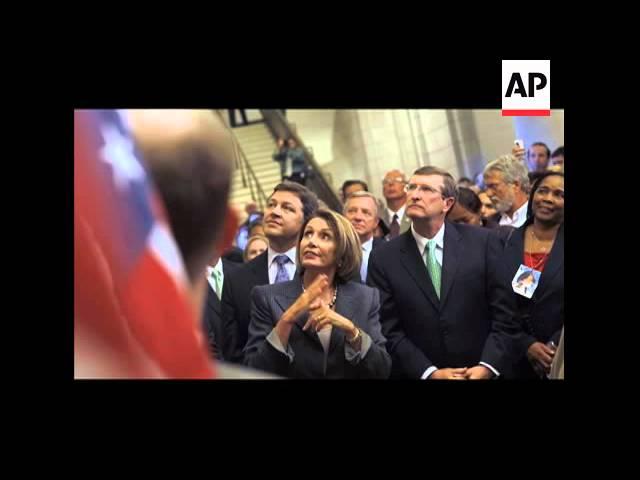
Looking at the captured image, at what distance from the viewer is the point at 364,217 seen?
8320mm

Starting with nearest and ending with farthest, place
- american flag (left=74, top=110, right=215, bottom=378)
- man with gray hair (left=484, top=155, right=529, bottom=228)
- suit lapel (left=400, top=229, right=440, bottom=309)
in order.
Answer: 1. american flag (left=74, top=110, right=215, bottom=378)
2. suit lapel (left=400, top=229, right=440, bottom=309)
3. man with gray hair (left=484, top=155, right=529, bottom=228)

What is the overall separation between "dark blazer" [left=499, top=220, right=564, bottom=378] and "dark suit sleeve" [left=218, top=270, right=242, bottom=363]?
70.5 inches

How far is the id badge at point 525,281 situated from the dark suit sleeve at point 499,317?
5 centimetres

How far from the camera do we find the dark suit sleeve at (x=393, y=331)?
819cm

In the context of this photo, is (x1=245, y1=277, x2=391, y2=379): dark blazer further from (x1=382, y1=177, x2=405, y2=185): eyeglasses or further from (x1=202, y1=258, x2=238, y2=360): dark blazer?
(x1=382, y1=177, x2=405, y2=185): eyeglasses

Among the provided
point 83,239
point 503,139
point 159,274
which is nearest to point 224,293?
point 159,274

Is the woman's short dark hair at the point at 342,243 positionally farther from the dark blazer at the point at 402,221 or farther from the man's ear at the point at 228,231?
the man's ear at the point at 228,231

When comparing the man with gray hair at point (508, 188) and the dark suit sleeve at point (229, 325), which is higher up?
the man with gray hair at point (508, 188)

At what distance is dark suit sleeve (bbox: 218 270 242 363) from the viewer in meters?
8.23

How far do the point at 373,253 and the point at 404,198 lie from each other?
1.38 feet

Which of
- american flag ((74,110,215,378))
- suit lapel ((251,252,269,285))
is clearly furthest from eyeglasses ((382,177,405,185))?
american flag ((74,110,215,378))

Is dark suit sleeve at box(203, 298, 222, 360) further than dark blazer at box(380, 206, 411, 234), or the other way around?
dark blazer at box(380, 206, 411, 234)

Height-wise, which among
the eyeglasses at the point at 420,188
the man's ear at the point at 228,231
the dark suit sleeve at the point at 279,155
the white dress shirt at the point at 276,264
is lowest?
the white dress shirt at the point at 276,264

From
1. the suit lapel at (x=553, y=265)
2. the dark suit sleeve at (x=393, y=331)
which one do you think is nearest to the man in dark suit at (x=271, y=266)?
the dark suit sleeve at (x=393, y=331)
